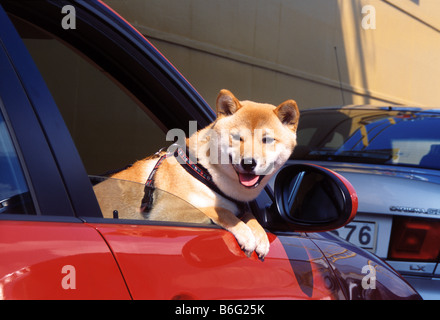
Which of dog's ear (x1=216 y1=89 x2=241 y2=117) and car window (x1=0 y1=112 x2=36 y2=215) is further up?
dog's ear (x1=216 y1=89 x2=241 y2=117)

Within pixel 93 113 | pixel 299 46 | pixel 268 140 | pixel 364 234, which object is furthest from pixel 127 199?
pixel 299 46

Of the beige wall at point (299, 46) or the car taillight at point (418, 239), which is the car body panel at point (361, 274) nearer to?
the car taillight at point (418, 239)

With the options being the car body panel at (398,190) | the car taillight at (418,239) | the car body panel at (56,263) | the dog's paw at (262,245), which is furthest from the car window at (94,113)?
the car body panel at (56,263)

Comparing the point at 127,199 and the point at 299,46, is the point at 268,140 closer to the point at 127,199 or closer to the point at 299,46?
the point at 127,199

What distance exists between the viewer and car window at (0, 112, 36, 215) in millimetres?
1290

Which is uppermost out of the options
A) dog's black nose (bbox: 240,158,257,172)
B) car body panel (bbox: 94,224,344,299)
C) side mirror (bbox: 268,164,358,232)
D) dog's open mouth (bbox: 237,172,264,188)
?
dog's black nose (bbox: 240,158,257,172)

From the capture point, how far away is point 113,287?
1264 mm

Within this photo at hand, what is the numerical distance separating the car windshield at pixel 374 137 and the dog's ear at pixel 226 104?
6.43 ft

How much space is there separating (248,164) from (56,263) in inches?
39.0

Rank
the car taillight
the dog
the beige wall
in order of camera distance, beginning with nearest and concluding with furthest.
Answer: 1. the dog
2. the car taillight
3. the beige wall

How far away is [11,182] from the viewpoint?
1.30 m

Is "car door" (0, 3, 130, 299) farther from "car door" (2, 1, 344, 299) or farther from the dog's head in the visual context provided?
→ the dog's head

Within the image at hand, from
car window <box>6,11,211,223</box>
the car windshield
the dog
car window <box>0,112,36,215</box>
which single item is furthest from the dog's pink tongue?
car window <box>6,11,211,223</box>
